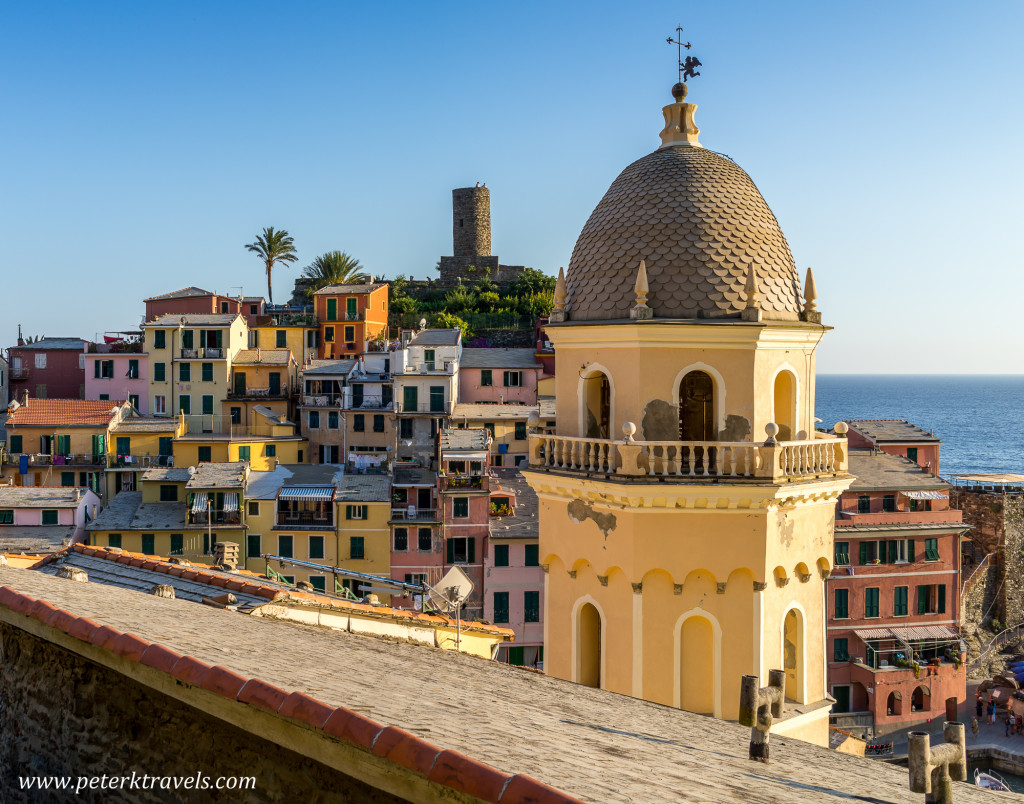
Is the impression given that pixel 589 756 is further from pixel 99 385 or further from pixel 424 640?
pixel 99 385

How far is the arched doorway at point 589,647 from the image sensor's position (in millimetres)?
15008

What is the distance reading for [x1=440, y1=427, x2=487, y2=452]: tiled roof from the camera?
52750 mm

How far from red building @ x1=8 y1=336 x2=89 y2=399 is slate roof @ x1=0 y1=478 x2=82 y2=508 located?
80.6 ft

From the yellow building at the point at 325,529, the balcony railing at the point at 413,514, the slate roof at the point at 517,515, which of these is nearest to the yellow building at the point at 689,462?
the slate roof at the point at 517,515

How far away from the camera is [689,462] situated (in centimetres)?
1377

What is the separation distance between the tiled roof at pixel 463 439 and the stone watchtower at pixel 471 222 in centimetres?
6340

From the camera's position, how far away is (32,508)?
1977 inches

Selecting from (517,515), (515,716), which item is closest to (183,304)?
(517,515)

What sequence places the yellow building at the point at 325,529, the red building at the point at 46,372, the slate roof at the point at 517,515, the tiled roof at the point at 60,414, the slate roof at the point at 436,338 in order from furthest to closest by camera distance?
the red building at the point at 46,372, the slate roof at the point at 436,338, the tiled roof at the point at 60,414, the yellow building at the point at 325,529, the slate roof at the point at 517,515

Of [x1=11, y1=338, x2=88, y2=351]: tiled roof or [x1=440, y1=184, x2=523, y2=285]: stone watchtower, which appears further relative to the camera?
[x1=440, y1=184, x2=523, y2=285]: stone watchtower

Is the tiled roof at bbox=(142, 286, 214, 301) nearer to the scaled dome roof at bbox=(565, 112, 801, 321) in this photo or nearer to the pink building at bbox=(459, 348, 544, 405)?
the pink building at bbox=(459, 348, 544, 405)

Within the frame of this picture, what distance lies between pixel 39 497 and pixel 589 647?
147 ft

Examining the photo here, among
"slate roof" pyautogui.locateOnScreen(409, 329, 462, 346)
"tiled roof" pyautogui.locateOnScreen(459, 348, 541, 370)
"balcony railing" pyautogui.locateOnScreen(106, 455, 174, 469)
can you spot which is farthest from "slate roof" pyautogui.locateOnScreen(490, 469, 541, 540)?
"balcony railing" pyautogui.locateOnScreen(106, 455, 174, 469)

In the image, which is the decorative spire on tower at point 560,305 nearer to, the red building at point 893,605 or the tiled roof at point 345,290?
the red building at point 893,605
